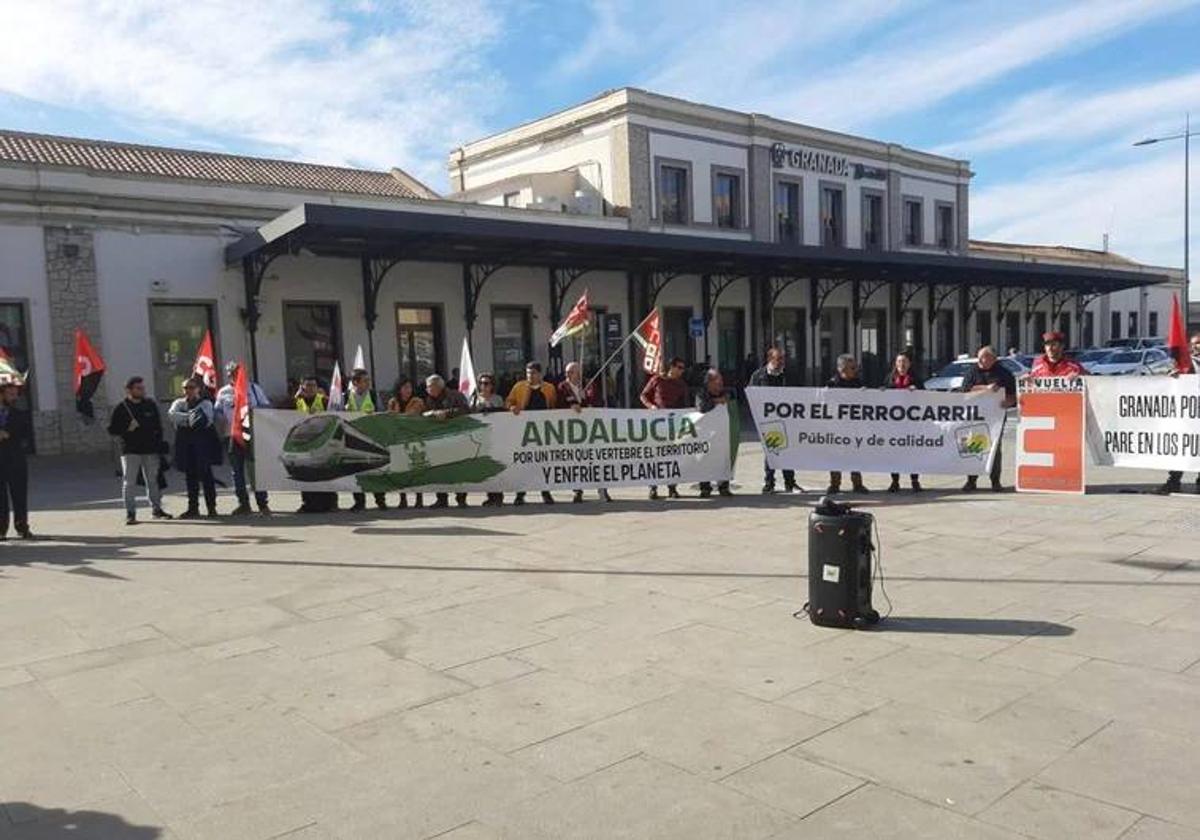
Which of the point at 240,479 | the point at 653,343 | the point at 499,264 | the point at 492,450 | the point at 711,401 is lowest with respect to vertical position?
the point at 240,479

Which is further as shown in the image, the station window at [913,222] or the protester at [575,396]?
the station window at [913,222]

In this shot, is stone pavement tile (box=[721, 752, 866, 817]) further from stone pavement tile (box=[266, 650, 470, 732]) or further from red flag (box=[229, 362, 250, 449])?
red flag (box=[229, 362, 250, 449])

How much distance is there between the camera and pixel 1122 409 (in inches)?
419

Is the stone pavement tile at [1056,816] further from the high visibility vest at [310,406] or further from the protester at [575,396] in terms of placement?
the high visibility vest at [310,406]

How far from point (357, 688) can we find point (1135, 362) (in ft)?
110

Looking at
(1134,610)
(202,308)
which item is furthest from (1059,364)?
(202,308)

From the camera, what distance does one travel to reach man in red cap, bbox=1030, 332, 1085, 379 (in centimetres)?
1090

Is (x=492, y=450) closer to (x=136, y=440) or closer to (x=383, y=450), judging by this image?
(x=383, y=450)

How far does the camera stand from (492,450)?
11.2m

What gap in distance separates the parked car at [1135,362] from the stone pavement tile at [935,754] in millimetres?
29974

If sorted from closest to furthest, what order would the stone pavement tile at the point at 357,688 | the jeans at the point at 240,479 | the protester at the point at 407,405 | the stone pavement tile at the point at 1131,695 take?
the stone pavement tile at the point at 1131,695, the stone pavement tile at the point at 357,688, the jeans at the point at 240,479, the protester at the point at 407,405

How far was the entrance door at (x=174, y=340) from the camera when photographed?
20.4 meters

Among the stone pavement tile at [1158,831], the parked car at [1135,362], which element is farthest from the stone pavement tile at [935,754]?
the parked car at [1135,362]

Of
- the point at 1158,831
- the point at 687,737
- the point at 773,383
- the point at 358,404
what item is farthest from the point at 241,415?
the point at 1158,831
